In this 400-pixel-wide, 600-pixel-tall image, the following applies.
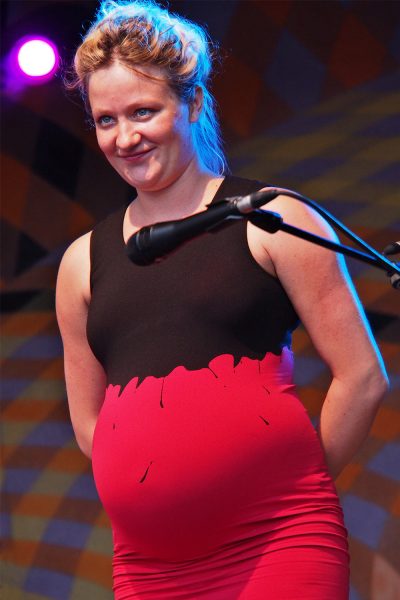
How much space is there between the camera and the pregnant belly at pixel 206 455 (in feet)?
5.78

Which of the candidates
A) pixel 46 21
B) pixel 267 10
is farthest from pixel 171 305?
pixel 46 21

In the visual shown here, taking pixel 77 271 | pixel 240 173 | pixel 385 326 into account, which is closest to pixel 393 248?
pixel 77 271

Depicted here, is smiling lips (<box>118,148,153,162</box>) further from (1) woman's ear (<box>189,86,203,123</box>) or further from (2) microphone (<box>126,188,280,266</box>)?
(2) microphone (<box>126,188,280,266</box>)

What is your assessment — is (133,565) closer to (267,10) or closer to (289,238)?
(289,238)

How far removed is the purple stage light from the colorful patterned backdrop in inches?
1.5

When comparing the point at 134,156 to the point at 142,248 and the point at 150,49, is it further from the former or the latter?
the point at 142,248

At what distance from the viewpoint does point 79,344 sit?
6.90 ft

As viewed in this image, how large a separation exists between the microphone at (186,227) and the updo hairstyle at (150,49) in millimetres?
560

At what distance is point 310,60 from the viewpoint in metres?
3.20

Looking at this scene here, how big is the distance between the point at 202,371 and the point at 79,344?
0.40 m

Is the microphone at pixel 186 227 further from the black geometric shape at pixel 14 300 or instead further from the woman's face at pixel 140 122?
the black geometric shape at pixel 14 300

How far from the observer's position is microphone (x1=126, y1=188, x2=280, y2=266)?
1.38 meters

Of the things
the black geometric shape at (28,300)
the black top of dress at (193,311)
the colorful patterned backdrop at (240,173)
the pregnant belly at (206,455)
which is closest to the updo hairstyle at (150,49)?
the black top of dress at (193,311)

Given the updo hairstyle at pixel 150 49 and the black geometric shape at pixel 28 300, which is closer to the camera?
the updo hairstyle at pixel 150 49
